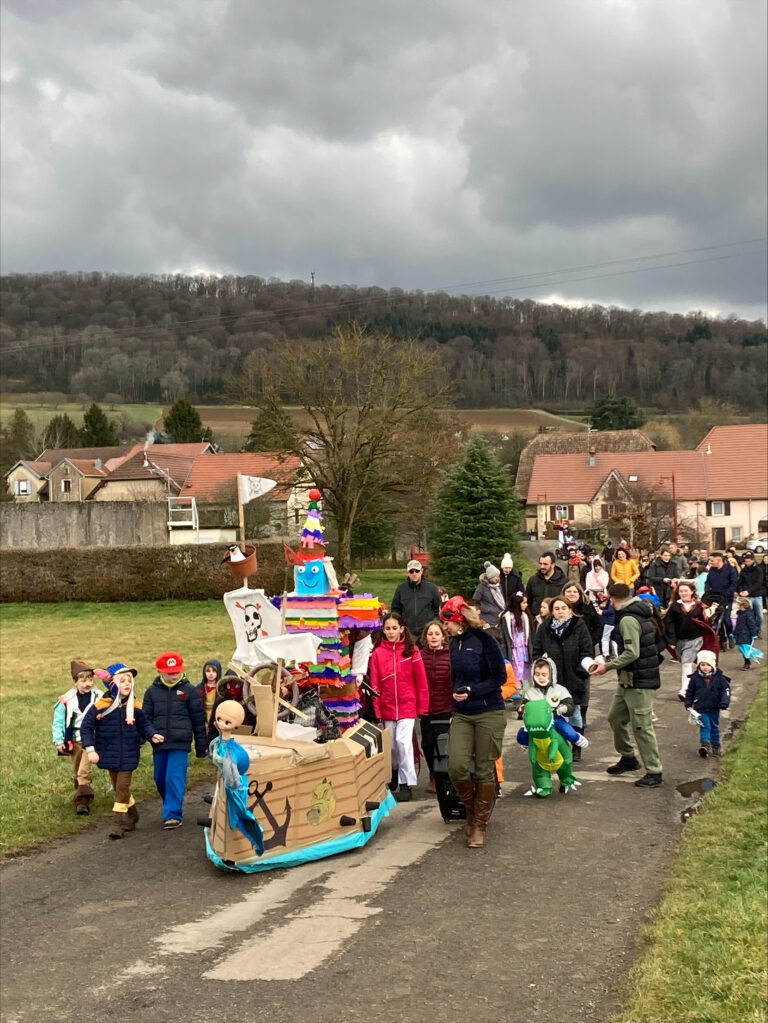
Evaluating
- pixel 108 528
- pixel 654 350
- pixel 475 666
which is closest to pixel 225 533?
pixel 108 528

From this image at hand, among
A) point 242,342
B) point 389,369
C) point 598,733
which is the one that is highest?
point 242,342

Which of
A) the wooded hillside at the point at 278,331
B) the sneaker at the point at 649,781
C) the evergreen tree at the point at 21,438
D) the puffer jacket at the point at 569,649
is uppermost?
the wooded hillside at the point at 278,331

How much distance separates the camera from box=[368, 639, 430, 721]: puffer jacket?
10398mm

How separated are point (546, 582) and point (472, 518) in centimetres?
2329

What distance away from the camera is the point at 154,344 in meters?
110

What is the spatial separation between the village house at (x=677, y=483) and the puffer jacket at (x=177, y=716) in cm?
6280

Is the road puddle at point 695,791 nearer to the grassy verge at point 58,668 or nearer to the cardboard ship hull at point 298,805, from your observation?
the cardboard ship hull at point 298,805

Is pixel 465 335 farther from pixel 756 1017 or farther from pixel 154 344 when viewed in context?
pixel 756 1017

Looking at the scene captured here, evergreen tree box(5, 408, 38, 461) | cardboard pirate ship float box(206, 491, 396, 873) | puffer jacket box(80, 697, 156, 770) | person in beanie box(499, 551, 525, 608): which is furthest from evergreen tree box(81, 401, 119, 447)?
puffer jacket box(80, 697, 156, 770)

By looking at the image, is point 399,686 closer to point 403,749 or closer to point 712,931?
point 403,749

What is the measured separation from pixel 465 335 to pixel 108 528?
69158mm

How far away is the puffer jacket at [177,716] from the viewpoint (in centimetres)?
983

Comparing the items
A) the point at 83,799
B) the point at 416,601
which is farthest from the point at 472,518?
the point at 83,799

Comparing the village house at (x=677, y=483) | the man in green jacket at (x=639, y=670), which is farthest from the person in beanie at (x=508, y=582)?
the village house at (x=677, y=483)
